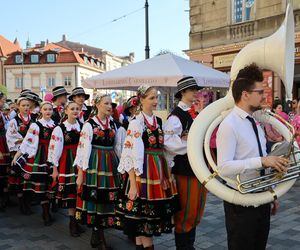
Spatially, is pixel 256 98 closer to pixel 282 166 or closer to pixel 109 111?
pixel 282 166

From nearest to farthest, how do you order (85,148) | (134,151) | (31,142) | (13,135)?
(134,151) < (85,148) < (31,142) < (13,135)

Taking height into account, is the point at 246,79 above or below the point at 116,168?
above

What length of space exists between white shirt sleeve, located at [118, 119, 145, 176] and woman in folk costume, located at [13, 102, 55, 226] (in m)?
2.22

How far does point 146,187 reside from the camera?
3414 mm

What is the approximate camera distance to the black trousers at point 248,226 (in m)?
2.47

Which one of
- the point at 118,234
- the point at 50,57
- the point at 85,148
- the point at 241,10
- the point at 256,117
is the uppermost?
the point at 50,57

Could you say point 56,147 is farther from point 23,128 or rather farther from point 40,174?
point 23,128

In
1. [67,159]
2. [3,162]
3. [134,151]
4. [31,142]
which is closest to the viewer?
[134,151]

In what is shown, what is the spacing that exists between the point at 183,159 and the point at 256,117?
3.06ft

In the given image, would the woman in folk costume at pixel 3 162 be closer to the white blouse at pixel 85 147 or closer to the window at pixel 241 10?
the white blouse at pixel 85 147

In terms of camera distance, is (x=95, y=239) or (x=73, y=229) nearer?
(x=95, y=239)

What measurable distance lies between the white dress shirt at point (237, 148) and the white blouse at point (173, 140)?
1.03 m

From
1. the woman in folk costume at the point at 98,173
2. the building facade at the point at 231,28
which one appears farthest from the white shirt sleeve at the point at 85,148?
the building facade at the point at 231,28

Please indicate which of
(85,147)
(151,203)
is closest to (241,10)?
(85,147)
